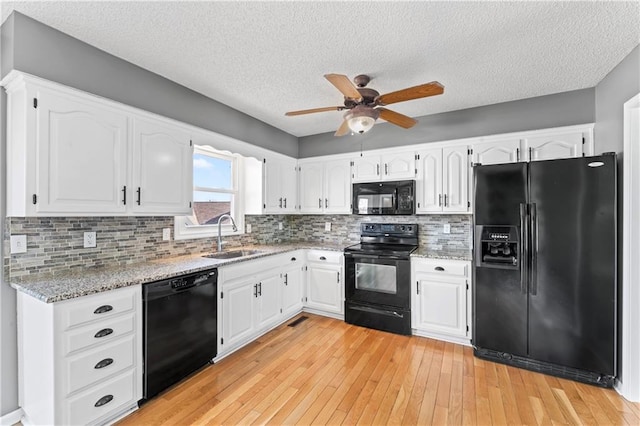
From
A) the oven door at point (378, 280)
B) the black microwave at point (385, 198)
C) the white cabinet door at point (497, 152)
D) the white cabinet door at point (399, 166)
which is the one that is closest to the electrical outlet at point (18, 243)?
the oven door at point (378, 280)

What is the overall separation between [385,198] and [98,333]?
3.08 meters

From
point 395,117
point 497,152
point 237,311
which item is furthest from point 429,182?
point 237,311

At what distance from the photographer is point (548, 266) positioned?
2488 mm

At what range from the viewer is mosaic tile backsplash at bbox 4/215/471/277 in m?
1.97

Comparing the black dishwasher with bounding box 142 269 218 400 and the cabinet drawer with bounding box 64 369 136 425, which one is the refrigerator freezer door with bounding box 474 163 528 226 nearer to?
the black dishwasher with bounding box 142 269 218 400

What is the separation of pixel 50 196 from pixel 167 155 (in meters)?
0.88

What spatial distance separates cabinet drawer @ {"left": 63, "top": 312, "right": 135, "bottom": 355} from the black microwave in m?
2.78

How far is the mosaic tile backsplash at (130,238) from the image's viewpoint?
6.48 ft

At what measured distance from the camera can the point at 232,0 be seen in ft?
5.52

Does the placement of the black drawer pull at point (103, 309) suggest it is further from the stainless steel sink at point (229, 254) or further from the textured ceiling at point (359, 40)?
the textured ceiling at point (359, 40)

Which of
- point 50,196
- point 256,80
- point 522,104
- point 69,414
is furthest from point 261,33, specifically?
point 522,104

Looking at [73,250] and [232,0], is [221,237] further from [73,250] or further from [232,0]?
[232,0]

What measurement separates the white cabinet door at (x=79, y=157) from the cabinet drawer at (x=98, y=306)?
612 millimetres

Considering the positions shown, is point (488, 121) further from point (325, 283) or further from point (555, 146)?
point (325, 283)
